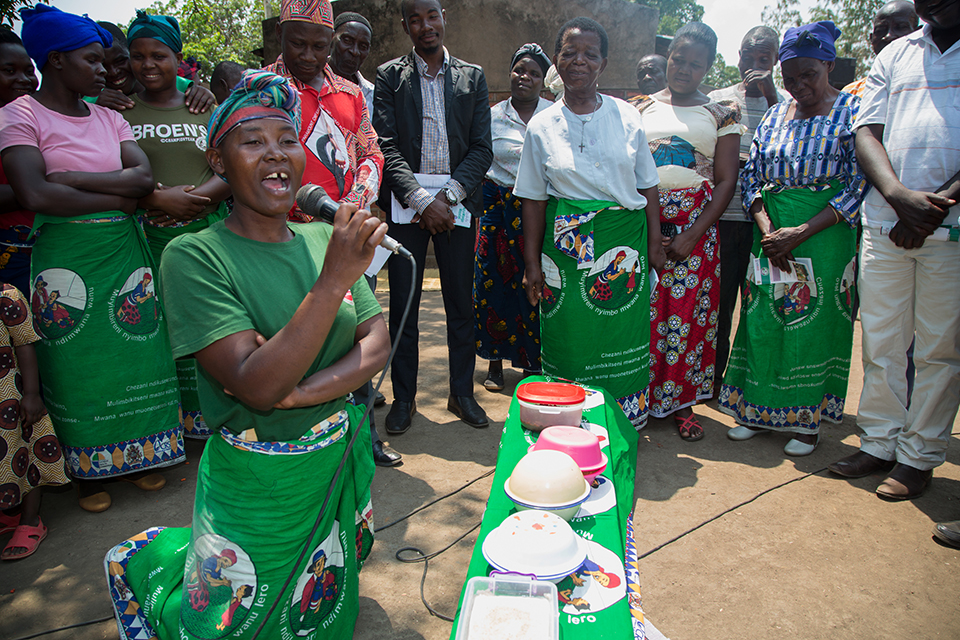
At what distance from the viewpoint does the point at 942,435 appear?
10.1 feet

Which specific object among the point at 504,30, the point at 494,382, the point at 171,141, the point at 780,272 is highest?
the point at 504,30

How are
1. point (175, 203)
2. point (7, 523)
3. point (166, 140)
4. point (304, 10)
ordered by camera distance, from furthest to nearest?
1. point (166, 140)
2. point (175, 203)
3. point (304, 10)
4. point (7, 523)

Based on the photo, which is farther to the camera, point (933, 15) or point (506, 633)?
point (933, 15)

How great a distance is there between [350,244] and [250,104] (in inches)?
24.8

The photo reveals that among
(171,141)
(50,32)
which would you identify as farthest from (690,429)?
(50,32)

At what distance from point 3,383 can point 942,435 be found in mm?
4505

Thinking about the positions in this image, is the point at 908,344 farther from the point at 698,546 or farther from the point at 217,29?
the point at 217,29

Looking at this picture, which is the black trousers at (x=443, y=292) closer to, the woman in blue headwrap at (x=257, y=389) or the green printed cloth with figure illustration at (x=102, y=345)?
the green printed cloth with figure illustration at (x=102, y=345)

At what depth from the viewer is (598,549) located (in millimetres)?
1652

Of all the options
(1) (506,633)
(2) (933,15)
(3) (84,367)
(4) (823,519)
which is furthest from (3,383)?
(2) (933,15)

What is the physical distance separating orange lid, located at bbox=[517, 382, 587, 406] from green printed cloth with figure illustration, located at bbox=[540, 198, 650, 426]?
2.96 ft

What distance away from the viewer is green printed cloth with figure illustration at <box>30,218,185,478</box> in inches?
115

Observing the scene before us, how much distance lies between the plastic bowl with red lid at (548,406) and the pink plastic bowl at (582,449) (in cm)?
24

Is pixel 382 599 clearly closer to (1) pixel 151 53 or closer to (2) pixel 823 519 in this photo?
(2) pixel 823 519
